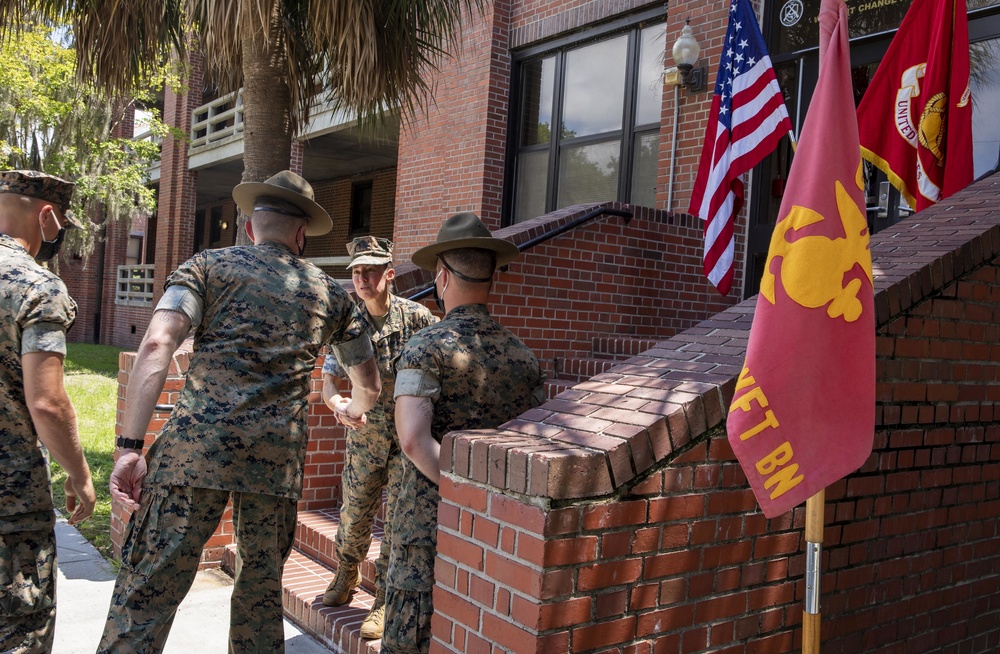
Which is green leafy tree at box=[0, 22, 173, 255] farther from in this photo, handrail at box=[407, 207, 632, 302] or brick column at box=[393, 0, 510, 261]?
handrail at box=[407, 207, 632, 302]

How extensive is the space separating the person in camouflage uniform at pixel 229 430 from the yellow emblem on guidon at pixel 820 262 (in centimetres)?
177

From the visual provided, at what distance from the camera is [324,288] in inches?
131

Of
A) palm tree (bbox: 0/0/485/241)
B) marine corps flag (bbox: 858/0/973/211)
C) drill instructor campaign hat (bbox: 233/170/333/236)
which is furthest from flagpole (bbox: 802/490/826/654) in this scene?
palm tree (bbox: 0/0/485/241)

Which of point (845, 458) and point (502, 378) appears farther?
point (502, 378)

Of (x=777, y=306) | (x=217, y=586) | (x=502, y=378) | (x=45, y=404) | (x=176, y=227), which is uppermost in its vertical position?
(x=176, y=227)

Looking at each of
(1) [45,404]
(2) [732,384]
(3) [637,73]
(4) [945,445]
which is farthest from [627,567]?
(3) [637,73]

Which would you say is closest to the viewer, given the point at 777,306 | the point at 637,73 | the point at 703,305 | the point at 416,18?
the point at 777,306

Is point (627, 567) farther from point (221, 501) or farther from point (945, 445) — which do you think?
point (945, 445)

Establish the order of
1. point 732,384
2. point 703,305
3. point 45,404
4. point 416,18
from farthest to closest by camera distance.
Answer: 1. point 703,305
2. point 416,18
3. point 45,404
4. point 732,384

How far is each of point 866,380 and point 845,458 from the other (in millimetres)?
225

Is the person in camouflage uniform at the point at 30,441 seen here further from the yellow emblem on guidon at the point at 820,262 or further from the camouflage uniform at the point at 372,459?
the yellow emblem on guidon at the point at 820,262

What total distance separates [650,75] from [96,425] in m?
7.43

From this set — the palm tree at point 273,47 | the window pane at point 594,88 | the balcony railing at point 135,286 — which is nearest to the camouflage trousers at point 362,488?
the palm tree at point 273,47

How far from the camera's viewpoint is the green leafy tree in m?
14.7
